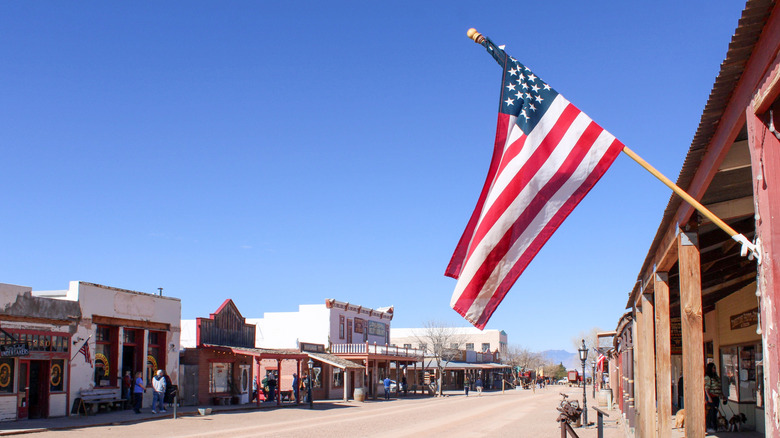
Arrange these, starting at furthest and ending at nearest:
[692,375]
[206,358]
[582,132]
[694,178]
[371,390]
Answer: [371,390], [206,358], [692,375], [694,178], [582,132]

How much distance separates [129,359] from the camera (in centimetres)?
2922

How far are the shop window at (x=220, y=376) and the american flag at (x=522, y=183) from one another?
96.4 ft

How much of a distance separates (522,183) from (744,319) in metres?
11.3

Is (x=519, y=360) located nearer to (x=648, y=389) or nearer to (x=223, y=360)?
(x=223, y=360)

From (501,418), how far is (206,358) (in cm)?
1390

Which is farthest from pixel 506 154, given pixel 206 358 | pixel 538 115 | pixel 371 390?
pixel 371 390

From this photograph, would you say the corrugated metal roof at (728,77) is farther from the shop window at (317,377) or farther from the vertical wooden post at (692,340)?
the shop window at (317,377)

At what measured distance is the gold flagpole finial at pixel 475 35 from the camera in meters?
6.73

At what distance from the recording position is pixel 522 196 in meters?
6.25

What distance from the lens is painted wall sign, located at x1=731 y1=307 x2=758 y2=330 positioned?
47.0ft

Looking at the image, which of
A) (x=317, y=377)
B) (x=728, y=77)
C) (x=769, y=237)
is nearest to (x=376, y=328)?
(x=317, y=377)

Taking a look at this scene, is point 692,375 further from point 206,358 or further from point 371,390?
point 371,390

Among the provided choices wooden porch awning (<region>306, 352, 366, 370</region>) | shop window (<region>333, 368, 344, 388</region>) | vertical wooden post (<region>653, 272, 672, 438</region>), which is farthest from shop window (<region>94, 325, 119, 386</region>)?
vertical wooden post (<region>653, 272, 672, 438</region>)

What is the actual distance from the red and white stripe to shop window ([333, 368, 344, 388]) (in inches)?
1590
